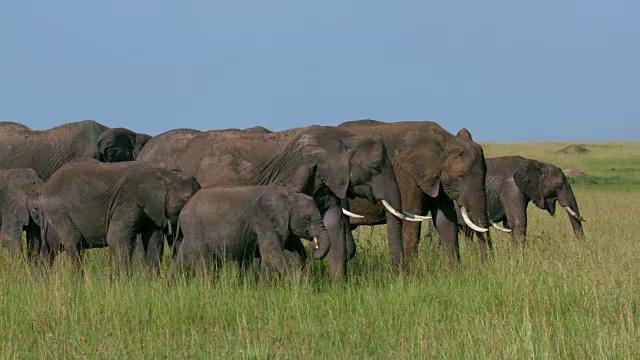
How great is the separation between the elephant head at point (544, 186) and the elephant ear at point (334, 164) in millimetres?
6533

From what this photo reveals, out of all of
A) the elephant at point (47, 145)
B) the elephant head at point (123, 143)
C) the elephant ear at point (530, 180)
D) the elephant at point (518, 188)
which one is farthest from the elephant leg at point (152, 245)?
the elephant ear at point (530, 180)

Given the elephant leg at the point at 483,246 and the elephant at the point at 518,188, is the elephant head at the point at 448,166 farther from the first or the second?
the elephant at the point at 518,188

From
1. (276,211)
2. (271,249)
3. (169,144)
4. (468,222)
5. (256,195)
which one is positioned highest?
(169,144)

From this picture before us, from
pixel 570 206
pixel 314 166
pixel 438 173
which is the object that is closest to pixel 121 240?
pixel 314 166

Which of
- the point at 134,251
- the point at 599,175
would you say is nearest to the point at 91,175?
the point at 134,251

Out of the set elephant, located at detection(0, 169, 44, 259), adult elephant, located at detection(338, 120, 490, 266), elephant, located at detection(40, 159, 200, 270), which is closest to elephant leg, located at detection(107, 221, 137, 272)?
elephant, located at detection(40, 159, 200, 270)

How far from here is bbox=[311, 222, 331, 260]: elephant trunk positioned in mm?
10219

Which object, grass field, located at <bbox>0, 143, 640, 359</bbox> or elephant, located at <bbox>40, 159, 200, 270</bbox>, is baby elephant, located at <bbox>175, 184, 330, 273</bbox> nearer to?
grass field, located at <bbox>0, 143, 640, 359</bbox>

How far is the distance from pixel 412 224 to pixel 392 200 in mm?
789

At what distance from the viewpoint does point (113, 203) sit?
36.7 feet

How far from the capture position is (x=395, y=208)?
39.1 ft

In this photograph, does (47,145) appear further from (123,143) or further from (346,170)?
(346,170)

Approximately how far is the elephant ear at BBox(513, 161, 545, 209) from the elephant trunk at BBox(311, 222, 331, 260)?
25.7 feet

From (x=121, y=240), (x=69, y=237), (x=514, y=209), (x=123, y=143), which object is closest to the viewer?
(x=121, y=240)
